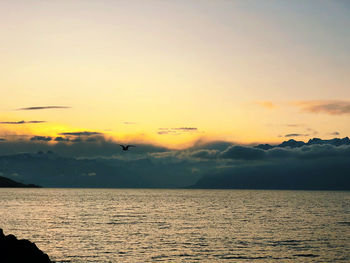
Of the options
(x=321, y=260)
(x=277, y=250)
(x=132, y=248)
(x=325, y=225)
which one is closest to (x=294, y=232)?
(x=325, y=225)

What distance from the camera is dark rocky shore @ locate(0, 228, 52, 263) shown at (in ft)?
152

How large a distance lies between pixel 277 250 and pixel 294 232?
2431 cm

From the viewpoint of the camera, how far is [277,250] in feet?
210

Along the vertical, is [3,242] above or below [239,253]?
above

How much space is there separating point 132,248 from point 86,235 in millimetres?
17102

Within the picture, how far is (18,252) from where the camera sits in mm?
47156

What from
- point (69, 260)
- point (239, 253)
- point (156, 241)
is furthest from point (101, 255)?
point (239, 253)

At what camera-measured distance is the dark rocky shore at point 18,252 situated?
46281 millimetres

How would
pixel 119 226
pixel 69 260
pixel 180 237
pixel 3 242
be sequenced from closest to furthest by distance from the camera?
pixel 3 242 → pixel 69 260 → pixel 180 237 → pixel 119 226

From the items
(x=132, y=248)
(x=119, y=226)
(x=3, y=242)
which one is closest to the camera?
(x=3, y=242)

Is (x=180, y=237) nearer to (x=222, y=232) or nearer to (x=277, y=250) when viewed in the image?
(x=222, y=232)

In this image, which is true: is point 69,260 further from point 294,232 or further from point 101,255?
point 294,232

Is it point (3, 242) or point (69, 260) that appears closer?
point (3, 242)

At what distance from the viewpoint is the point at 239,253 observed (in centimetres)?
6156
